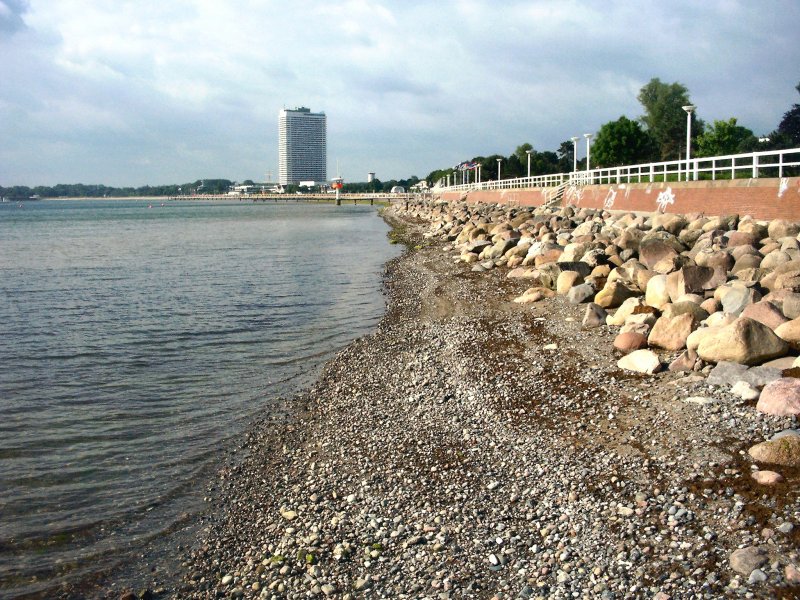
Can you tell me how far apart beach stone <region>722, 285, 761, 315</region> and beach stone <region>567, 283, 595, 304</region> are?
3.72 metres

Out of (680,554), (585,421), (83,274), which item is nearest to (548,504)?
(680,554)

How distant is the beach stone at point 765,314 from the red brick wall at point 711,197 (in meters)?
7.16

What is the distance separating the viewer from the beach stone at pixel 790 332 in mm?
9000

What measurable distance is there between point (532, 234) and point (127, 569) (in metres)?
21.1

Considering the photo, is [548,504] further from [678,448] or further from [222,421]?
[222,421]

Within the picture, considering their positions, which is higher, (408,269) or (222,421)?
(408,269)

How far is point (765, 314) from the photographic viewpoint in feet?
32.2

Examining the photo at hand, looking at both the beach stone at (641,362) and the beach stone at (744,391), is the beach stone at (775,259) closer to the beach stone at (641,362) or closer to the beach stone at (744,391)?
the beach stone at (641,362)

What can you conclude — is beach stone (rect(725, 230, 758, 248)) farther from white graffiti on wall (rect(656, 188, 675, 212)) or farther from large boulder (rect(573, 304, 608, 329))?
white graffiti on wall (rect(656, 188, 675, 212))

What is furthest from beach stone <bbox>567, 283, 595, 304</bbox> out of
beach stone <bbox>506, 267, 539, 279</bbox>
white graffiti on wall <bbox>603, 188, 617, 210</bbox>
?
white graffiti on wall <bbox>603, 188, 617, 210</bbox>

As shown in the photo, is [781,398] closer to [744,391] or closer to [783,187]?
[744,391]

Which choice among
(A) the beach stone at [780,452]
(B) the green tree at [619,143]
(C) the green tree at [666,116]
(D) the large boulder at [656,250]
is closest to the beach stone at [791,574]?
(A) the beach stone at [780,452]

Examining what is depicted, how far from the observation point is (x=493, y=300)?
1698 centimetres

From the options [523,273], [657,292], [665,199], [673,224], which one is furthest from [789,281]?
[665,199]
